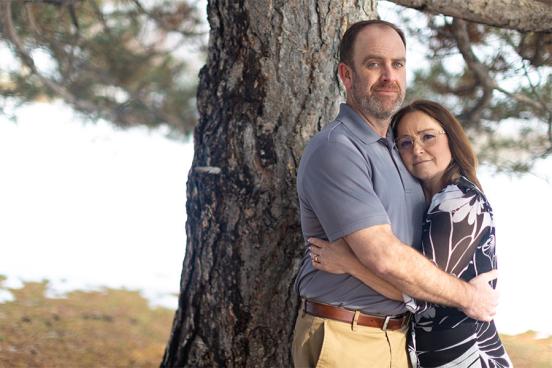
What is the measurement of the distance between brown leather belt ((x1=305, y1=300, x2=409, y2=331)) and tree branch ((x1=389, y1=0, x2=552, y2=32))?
168 cm

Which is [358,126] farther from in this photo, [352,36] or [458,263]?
[458,263]

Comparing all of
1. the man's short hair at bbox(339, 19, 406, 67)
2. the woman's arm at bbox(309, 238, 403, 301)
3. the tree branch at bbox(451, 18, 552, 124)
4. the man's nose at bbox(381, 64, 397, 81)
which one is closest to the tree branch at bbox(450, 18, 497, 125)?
the tree branch at bbox(451, 18, 552, 124)

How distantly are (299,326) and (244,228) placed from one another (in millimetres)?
727

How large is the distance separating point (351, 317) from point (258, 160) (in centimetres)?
96

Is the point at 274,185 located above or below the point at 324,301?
above

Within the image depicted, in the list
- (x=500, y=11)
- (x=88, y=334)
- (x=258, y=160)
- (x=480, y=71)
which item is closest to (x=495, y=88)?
(x=480, y=71)

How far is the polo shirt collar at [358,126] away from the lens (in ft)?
7.54

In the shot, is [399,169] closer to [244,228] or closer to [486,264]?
[486,264]

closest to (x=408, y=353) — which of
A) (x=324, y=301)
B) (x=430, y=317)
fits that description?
(x=430, y=317)

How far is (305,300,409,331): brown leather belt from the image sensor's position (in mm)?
2229

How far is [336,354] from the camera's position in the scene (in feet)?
7.25

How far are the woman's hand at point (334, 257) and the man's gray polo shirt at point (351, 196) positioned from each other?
0.03 m

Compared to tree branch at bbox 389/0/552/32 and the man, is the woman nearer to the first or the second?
the man

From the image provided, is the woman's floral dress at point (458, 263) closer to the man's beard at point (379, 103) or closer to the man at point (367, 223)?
the man at point (367, 223)
